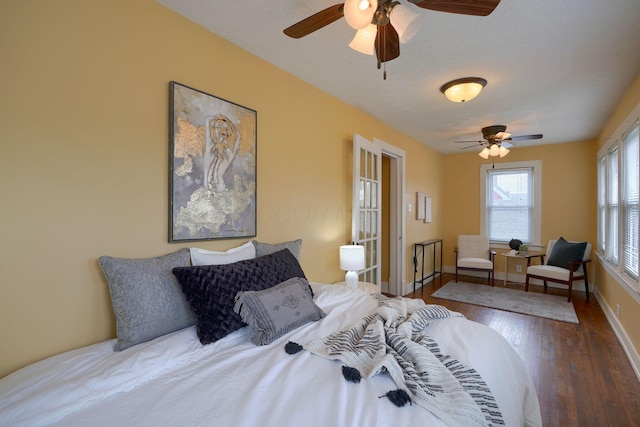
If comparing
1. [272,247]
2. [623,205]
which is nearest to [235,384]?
[272,247]

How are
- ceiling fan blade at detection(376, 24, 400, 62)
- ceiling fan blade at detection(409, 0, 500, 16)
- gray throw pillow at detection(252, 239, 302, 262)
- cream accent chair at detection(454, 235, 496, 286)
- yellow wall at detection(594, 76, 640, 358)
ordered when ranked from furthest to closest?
cream accent chair at detection(454, 235, 496, 286) → yellow wall at detection(594, 76, 640, 358) → gray throw pillow at detection(252, 239, 302, 262) → ceiling fan blade at detection(376, 24, 400, 62) → ceiling fan blade at detection(409, 0, 500, 16)

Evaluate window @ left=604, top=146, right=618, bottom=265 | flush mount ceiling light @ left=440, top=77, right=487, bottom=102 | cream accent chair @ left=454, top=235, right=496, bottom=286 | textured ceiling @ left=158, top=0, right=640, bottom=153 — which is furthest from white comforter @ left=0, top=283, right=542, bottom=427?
cream accent chair @ left=454, top=235, right=496, bottom=286

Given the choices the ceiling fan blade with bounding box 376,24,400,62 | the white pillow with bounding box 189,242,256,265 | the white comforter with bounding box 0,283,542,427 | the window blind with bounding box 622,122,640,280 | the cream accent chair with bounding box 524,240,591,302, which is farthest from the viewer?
the cream accent chair with bounding box 524,240,591,302

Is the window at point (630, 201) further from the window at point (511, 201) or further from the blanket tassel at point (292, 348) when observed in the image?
the blanket tassel at point (292, 348)

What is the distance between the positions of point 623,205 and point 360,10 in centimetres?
363

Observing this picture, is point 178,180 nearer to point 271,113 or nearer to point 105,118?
point 105,118

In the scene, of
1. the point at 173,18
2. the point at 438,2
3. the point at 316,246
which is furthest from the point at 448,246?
the point at 173,18

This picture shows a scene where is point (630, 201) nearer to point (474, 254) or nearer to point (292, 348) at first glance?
point (474, 254)

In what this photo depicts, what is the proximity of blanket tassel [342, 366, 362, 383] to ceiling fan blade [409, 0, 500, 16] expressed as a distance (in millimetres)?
1593

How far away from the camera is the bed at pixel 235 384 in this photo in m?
0.94

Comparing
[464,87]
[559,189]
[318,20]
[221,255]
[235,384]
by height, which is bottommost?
[235,384]

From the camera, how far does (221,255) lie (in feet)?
6.41

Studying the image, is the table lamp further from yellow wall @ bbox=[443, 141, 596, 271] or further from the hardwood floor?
yellow wall @ bbox=[443, 141, 596, 271]

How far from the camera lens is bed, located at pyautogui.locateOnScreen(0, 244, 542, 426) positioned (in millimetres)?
941
